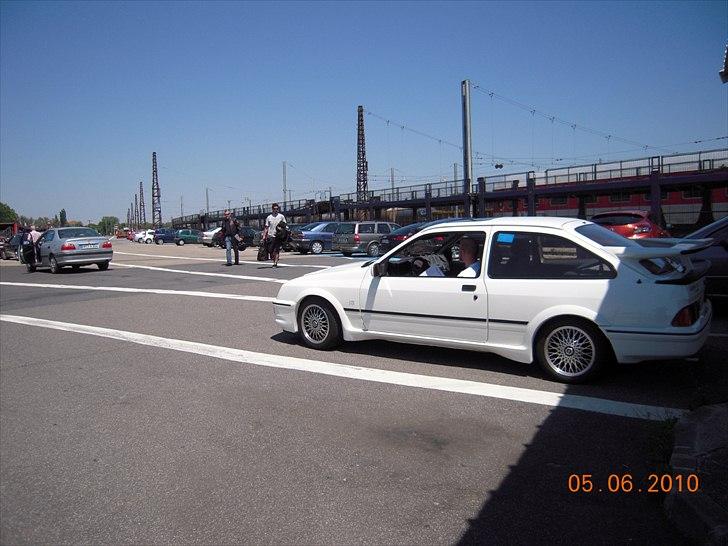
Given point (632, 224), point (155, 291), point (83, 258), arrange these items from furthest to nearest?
point (83, 258), point (632, 224), point (155, 291)

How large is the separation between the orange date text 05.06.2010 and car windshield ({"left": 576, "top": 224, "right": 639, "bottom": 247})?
2445 millimetres

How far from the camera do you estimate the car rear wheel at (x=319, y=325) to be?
6.55 meters

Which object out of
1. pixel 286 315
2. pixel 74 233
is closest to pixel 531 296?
pixel 286 315

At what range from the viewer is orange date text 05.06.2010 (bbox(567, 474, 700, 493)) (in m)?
3.18

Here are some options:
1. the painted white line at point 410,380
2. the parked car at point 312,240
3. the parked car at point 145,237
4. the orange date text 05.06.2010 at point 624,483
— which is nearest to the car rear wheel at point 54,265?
the parked car at point 312,240

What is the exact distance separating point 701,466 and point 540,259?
2508 mm

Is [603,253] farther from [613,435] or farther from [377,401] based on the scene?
[377,401]

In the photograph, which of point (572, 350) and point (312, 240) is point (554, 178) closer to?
point (312, 240)

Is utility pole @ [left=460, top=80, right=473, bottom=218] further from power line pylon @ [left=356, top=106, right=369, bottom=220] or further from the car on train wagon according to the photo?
power line pylon @ [left=356, top=106, right=369, bottom=220]

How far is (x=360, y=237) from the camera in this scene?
77.1ft

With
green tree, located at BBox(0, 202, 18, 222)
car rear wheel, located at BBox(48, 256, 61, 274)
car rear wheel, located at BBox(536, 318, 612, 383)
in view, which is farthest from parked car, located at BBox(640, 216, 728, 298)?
green tree, located at BBox(0, 202, 18, 222)

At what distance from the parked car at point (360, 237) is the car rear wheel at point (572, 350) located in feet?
60.0

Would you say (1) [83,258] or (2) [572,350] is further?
(1) [83,258]

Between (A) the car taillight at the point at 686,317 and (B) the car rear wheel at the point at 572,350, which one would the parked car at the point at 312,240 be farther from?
(A) the car taillight at the point at 686,317
